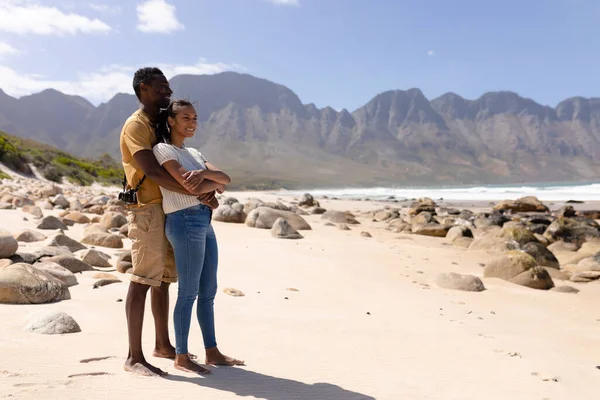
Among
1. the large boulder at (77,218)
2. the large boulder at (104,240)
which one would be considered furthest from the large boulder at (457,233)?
the large boulder at (77,218)

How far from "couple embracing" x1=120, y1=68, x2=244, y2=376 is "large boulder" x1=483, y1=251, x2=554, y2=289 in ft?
20.7

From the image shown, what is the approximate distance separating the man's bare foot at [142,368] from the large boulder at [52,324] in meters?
1.00

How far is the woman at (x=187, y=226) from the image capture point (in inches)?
132

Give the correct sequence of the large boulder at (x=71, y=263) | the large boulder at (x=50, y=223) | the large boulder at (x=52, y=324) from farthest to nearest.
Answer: the large boulder at (x=50, y=223) → the large boulder at (x=71, y=263) → the large boulder at (x=52, y=324)

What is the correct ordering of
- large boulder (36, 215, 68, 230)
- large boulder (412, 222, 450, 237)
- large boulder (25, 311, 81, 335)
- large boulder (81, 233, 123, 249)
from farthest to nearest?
1. large boulder (412, 222, 450, 237)
2. large boulder (36, 215, 68, 230)
3. large boulder (81, 233, 123, 249)
4. large boulder (25, 311, 81, 335)

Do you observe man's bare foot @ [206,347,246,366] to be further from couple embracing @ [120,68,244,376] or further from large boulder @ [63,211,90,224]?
large boulder @ [63,211,90,224]

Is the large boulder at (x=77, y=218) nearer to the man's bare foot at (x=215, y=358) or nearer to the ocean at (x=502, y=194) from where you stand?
the man's bare foot at (x=215, y=358)

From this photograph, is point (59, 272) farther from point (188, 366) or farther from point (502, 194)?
point (502, 194)

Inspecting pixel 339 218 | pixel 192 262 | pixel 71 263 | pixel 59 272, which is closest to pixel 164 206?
pixel 192 262

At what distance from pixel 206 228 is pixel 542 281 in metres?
6.61

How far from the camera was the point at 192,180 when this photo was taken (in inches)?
129

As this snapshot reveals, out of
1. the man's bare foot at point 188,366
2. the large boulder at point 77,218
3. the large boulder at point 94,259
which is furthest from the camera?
the large boulder at point 77,218

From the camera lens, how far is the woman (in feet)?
11.0

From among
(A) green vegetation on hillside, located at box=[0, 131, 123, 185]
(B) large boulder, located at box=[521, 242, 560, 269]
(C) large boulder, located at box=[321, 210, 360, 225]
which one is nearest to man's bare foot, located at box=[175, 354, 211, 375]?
(B) large boulder, located at box=[521, 242, 560, 269]
